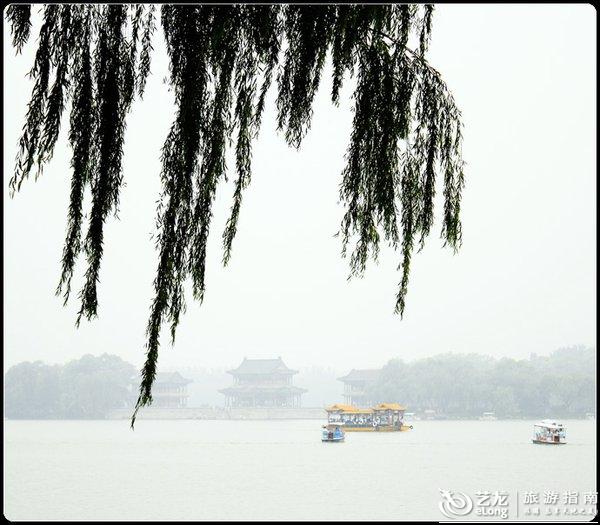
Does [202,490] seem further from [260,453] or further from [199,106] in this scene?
[199,106]

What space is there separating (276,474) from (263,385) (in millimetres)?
31178

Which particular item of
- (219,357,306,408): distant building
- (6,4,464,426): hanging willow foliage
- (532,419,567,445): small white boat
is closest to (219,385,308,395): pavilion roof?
(219,357,306,408): distant building

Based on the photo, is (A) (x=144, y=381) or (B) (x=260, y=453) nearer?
(A) (x=144, y=381)

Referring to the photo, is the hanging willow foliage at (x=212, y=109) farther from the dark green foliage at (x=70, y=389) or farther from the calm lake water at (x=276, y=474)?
the dark green foliage at (x=70, y=389)

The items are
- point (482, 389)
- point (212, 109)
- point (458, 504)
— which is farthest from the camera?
point (482, 389)

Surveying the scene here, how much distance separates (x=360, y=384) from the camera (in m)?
56.4

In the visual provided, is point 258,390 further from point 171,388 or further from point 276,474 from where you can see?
point 276,474

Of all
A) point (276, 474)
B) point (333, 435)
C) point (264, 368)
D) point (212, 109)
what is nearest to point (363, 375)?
point (264, 368)

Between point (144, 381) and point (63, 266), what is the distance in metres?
0.29

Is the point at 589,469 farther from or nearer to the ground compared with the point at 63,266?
nearer to the ground

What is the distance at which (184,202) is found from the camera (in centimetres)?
166

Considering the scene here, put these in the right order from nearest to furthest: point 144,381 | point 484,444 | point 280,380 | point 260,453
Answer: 1. point 144,381
2. point 260,453
3. point 484,444
4. point 280,380

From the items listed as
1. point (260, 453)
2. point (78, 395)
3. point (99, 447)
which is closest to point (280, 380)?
point (78, 395)

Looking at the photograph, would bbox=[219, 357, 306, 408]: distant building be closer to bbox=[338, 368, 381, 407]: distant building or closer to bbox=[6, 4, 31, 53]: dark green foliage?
bbox=[338, 368, 381, 407]: distant building
